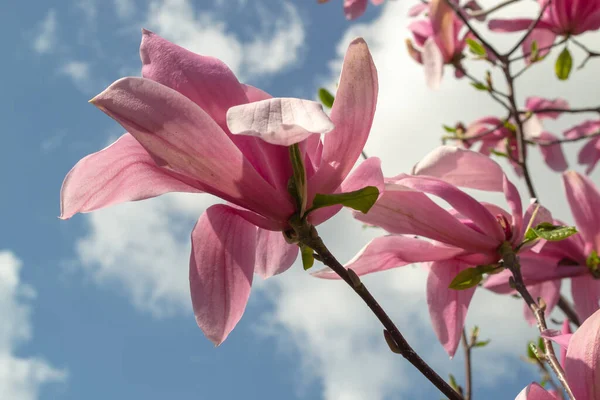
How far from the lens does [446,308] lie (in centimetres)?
93

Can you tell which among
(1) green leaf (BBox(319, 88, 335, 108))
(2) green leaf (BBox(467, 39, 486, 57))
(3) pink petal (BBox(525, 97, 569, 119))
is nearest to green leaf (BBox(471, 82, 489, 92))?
(2) green leaf (BBox(467, 39, 486, 57))

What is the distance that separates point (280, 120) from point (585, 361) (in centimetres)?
43

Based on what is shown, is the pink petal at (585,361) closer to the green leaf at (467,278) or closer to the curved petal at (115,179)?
the green leaf at (467,278)

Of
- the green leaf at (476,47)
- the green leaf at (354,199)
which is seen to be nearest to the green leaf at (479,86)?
the green leaf at (476,47)

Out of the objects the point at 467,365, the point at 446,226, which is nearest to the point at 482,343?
the point at 467,365

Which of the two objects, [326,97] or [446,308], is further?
[326,97]

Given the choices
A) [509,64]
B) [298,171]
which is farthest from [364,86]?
[509,64]

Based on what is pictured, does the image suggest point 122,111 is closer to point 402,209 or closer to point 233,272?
point 233,272

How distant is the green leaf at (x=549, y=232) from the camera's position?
793mm

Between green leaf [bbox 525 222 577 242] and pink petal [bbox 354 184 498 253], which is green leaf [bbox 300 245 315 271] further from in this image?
green leaf [bbox 525 222 577 242]

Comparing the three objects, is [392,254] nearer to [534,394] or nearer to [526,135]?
[534,394]

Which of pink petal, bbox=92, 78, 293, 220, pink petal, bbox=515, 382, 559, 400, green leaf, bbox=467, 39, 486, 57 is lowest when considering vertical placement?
pink petal, bbox=515, 382, 559, 400

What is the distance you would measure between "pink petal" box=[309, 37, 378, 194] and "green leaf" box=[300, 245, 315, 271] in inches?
3.2

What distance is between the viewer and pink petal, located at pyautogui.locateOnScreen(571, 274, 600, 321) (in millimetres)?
1110
